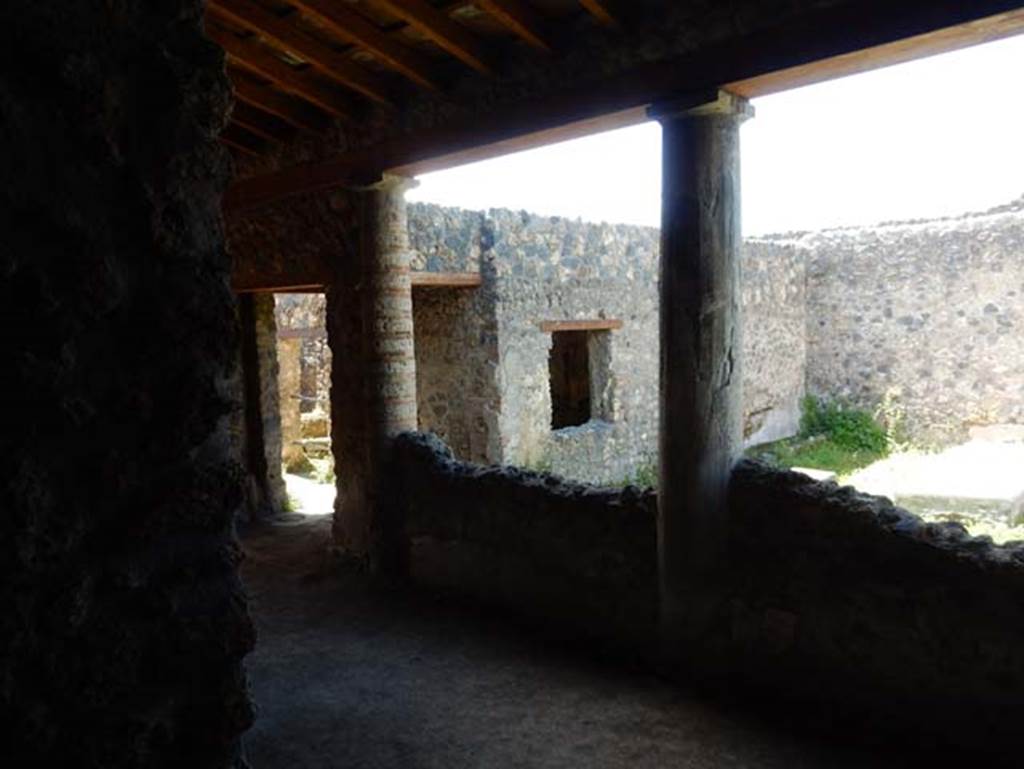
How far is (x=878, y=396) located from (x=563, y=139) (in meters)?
10.2

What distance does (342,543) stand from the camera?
20.5 ft

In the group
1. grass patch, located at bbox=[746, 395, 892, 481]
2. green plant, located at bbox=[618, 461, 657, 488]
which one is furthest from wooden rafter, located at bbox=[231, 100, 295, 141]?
grass patch, located at bbox=[746, 395, 892, 481]

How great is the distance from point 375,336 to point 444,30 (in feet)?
7.26

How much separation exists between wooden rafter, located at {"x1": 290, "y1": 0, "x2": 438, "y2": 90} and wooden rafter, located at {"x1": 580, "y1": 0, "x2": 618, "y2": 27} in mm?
1087

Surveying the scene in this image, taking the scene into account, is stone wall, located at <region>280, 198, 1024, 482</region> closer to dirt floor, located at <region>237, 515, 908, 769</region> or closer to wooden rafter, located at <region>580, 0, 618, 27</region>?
dirt floor, located at <region>237, 515, 908, 769</region>

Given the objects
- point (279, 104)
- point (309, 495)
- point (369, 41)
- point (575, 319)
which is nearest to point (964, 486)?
point (575, 319)

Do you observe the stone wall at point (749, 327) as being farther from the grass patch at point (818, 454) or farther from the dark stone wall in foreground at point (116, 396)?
the dark stone wall in foreground at point (116, 396)

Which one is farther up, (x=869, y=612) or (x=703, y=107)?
(x=703, y=107)

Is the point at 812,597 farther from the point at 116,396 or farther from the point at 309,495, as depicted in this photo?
the point at 309,495

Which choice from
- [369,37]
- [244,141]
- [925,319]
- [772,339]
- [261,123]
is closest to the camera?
[369,37]

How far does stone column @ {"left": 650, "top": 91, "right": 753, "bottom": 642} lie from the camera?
3.62 metres

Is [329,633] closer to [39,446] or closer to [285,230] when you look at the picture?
[285,230]

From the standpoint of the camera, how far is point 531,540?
4.63 m

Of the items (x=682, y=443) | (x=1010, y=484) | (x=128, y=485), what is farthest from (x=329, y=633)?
(x=1010, y=484)
